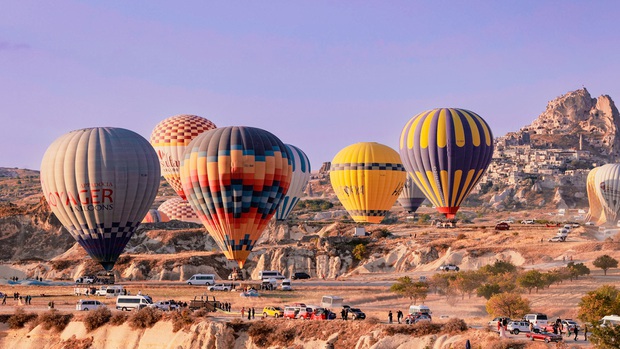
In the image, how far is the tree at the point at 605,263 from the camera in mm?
77688

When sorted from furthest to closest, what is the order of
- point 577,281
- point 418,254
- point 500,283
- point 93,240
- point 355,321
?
point 418,254 → point 93,240 → point 577,281 → point 500,283 → point 355,321

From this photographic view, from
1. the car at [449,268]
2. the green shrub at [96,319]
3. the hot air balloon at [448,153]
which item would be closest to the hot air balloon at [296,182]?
the hot air balloon at [448,153]

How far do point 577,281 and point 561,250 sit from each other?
631 inches

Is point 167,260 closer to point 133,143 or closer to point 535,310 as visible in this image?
point 133,143

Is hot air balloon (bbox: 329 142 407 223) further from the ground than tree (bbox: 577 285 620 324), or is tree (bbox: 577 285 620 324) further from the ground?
hot air balloon (bbox: 329 142 407 223)

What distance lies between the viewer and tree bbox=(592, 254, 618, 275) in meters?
77.7

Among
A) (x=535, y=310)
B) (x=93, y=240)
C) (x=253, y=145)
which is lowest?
(x=535, y=310)

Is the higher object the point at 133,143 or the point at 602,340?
the point at 133,143

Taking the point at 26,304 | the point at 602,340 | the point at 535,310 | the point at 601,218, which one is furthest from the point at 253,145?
the point at 601,218

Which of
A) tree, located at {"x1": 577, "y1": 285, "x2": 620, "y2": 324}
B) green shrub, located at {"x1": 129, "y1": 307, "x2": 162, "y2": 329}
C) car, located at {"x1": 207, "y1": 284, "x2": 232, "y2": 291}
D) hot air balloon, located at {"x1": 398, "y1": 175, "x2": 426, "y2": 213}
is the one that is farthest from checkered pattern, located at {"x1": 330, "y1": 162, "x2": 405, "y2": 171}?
tree, located at {"x1": 577, "y1": 285, "x2": 620, "y2": 324}

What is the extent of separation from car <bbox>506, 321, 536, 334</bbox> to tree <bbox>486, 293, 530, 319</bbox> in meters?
8.21

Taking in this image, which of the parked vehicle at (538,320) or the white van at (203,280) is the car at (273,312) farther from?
the white van at (203,280)

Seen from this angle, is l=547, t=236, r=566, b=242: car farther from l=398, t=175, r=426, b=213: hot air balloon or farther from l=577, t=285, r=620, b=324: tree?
l=398, t=175, r=426, b=213: hot air balloon

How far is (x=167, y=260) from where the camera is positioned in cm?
10081
